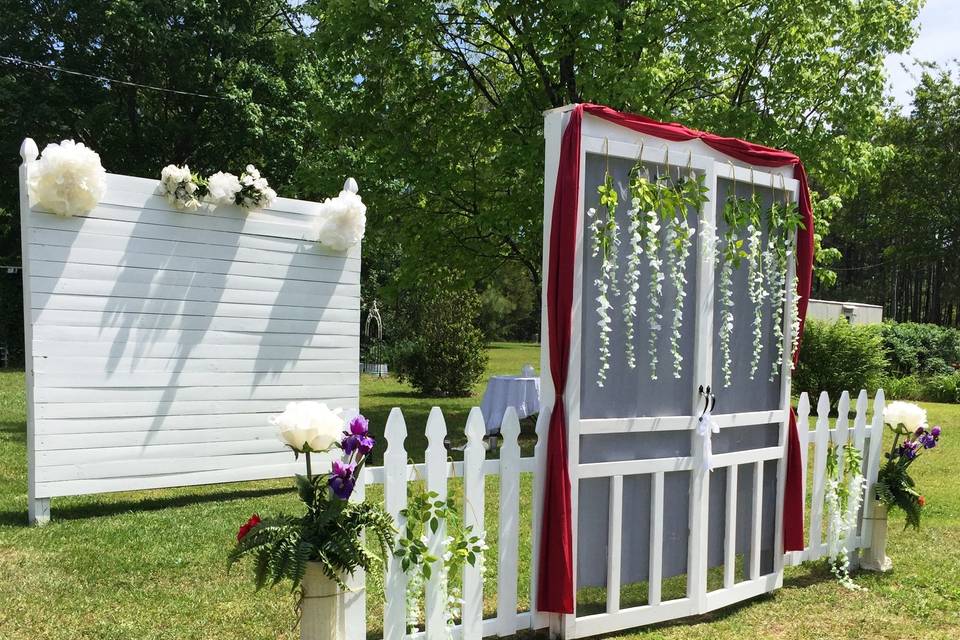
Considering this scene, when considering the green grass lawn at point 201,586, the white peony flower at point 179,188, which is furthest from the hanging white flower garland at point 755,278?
the white peony flower at point 179,188

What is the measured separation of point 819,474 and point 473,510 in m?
2.77

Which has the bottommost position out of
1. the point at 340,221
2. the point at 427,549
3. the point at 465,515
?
the point at 427,549

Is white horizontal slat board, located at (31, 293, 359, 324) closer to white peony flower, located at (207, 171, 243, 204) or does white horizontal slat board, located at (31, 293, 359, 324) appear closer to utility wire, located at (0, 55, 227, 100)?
white peony flower, located at (207, 171, 243, 204)

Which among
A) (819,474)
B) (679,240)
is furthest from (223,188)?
(819,474)

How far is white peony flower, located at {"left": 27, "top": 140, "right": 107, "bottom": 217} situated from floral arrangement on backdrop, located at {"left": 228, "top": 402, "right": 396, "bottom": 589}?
12.0 ft

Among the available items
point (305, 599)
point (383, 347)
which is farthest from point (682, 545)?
point (383, 347)

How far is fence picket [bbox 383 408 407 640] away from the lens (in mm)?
3201

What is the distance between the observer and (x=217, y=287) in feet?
21.3

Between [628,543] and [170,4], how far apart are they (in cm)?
1868

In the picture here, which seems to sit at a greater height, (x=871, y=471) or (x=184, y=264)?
(x=184, y=264)

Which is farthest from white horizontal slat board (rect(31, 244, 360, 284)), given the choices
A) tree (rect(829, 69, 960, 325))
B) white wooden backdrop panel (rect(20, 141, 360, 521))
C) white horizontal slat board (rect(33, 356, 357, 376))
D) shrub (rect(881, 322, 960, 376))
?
tree (rect(829, 69, 960, 325))

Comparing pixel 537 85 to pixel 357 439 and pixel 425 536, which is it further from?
pixel 357 439

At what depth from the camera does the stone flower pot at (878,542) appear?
16.9 feet

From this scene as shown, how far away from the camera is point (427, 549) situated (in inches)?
128
